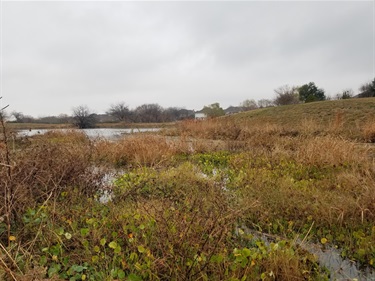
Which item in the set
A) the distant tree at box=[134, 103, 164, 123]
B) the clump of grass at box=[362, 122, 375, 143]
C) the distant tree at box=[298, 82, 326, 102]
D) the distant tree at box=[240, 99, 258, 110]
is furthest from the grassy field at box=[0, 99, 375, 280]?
the distant tree at box=[240, 99, 258, 110]

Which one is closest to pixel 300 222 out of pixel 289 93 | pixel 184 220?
pixel 184 220

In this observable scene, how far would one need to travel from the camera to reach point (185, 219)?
2.11 meters

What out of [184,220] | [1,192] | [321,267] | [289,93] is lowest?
[321,267]

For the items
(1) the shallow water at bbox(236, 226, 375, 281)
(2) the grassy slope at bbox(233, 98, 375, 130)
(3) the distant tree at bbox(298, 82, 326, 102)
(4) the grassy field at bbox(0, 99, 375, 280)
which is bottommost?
(1) the shallow water at bbox(236, 226, 375, 281)

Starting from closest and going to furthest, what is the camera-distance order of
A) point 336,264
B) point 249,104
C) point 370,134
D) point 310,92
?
1. point 336,264
2. point 370,134
3. point 310,92
4. point 249,104

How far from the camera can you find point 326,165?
15.7 ft

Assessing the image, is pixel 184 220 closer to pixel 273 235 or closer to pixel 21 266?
pixel 273 235

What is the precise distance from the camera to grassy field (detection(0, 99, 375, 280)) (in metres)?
1.83

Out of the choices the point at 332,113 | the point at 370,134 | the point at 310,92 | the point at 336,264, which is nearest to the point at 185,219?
the point at 336,264

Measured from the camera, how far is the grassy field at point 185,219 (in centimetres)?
183

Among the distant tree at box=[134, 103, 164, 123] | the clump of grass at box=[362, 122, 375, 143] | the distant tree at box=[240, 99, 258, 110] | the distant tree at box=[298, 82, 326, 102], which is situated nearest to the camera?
the clump of grass at box=[362, 122, 375, 143]

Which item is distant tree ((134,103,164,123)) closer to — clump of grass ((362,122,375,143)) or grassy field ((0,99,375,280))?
clump of grass ((362,122,375,143))

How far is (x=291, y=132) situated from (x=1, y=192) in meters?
10.9

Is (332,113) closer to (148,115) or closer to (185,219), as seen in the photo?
(185,219)
